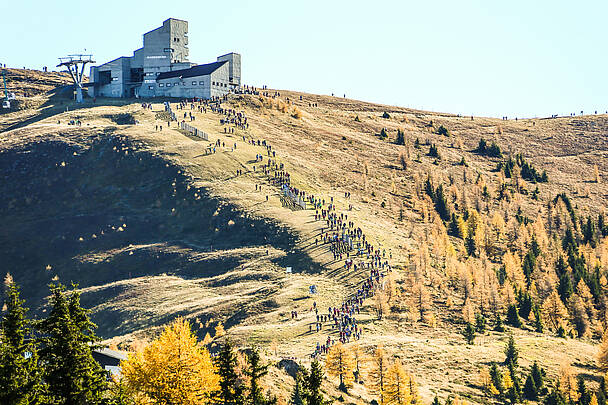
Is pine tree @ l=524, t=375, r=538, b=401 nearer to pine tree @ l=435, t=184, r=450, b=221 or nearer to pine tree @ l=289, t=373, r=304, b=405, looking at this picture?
pine tree @ l=289, t=373, r=304, b=405

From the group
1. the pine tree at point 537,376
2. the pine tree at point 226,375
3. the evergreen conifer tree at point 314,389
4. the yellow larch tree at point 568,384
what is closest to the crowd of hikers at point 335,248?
the pine tree at point 537,376

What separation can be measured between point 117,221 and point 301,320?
39107 millimetres

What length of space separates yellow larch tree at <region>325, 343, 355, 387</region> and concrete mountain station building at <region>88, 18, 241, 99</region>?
88772 mm

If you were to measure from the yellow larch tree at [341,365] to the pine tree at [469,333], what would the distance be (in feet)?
74.6

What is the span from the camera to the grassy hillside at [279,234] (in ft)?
227

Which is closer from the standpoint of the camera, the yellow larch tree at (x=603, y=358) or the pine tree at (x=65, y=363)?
the pine tree at (x=65, y=363)

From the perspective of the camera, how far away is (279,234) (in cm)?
8488

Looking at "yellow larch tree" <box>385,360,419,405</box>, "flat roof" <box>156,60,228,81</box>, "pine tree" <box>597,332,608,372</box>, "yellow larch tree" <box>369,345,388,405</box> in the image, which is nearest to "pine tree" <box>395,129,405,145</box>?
"flat roof" <box>156,60,228,81</box>

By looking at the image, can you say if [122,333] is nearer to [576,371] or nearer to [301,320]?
[301,320]

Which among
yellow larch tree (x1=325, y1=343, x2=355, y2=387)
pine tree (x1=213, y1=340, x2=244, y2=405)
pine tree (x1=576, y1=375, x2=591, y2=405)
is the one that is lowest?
pine tree (x1=576, y1=375, x2=591, y2=405)

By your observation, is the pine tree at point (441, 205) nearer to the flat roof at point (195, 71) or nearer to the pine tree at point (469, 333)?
the pine tree at point (469, 333)

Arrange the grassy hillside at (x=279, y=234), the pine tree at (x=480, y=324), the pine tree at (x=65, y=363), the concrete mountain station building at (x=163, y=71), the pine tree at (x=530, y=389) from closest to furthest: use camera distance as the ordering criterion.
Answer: the pine tree at (x=65, y=363) < the pine tree at (x=530, y=389) < the grassy hillside at (x=279, y=234) < the pine tree at (x=480, y=324) < the concrete mountain station building at (x=163, y=71)

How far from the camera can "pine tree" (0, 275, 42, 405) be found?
74.9 ft

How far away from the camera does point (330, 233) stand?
84938 mm
